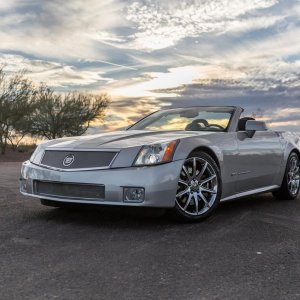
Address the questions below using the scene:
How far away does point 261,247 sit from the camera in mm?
4496

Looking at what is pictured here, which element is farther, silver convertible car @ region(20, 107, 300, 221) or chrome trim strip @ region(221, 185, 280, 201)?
chrome trim strip @ region(221, 185, 280, 201)

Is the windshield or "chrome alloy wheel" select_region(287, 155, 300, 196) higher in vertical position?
the windshield

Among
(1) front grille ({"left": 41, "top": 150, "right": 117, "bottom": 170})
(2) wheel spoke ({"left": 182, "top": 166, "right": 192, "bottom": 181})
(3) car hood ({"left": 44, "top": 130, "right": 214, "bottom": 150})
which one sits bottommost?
(2) wheel spoke ({"left": 182, "top": 166, "right": 192, "bottom": 181})

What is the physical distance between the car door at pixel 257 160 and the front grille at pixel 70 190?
1.95 m

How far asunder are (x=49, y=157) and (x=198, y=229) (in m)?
1.87

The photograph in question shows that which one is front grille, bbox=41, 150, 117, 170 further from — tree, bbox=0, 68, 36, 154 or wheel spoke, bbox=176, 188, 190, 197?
tree, bbox=0, 68, 36, 154

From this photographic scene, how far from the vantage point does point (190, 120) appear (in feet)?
22.4

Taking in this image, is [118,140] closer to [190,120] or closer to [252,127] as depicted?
[190,120]

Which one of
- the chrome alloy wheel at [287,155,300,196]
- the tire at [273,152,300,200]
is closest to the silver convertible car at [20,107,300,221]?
the tire at [273,152,300,200]

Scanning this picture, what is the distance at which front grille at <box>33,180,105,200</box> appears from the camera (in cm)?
514

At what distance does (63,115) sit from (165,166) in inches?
1515

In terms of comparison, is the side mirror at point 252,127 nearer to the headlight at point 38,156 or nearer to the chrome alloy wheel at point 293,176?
the chrome alloy wheel at point 293,176

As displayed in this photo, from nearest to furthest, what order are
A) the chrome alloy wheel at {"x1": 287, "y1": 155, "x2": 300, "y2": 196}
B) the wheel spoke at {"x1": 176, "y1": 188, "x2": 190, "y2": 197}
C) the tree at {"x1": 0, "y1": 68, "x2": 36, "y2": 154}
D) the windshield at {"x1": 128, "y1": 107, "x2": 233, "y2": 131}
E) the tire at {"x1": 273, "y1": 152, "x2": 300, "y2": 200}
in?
the wheel spoke at {"x1": 176, "y1": 188, "x2": 190, "y2": 197}
the windshield at {"x1": 128, "y1": 107, "x2": 233, "y2": 131}
the tire at {"x1": 273, "y1": 152, "x2": 300, "y2": 200}
the chrome alloy wheel at {"x1": 287, "y1": 155, "x2": 300, "y2": 196}
the tree at {"x1": 0, "y1": 68, "x2": 36, "y2": 154}

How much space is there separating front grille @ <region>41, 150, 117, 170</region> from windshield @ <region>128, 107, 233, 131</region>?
5.48ft
